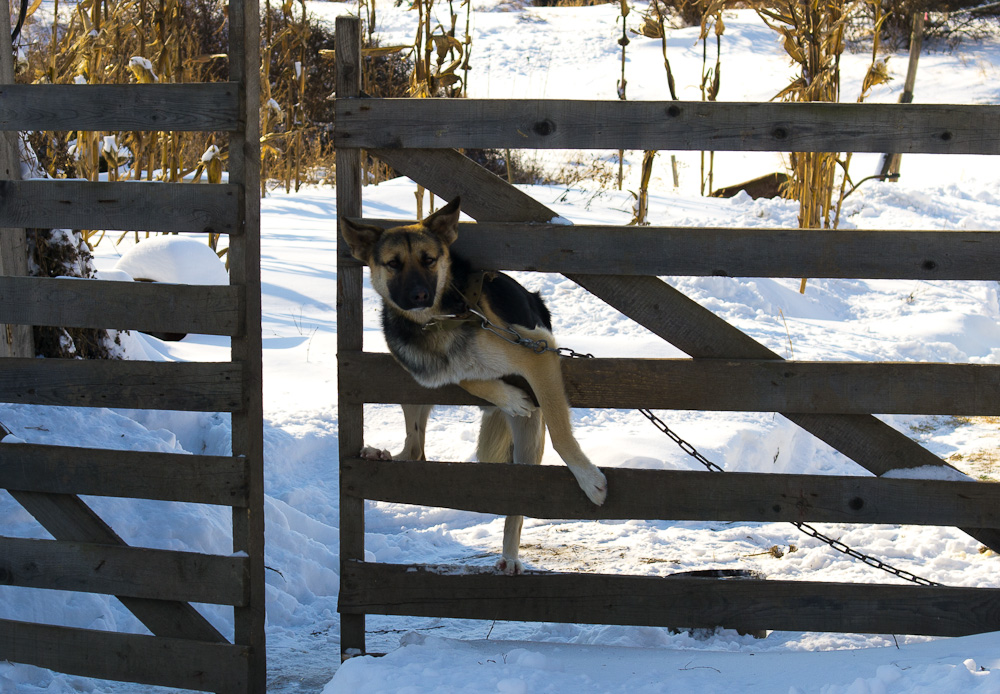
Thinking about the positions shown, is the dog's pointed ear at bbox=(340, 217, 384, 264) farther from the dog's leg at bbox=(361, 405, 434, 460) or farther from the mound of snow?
the mound of snow

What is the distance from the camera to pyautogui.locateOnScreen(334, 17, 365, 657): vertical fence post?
10.0 ft

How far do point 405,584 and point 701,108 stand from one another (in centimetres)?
214

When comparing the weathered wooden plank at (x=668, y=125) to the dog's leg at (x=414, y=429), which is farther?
the dog's leg at (x=414, y=429)

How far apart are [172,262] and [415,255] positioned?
5179mm

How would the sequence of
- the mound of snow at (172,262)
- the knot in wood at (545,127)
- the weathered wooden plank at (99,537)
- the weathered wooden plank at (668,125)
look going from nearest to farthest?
the weathered wooden plank at (668,125)
the knot in wood at (545,127)
the weathered wooden plank at (99,537)
the mound of snow at (172,262)

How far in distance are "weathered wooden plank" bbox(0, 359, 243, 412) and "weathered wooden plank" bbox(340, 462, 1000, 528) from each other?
0.59 metres

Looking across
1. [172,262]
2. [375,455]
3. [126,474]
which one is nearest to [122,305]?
[126,474]

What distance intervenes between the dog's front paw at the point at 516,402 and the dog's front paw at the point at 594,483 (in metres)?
0.38

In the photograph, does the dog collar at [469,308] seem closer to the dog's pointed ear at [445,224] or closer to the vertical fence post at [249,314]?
the dog's pointed ear at [445,224]

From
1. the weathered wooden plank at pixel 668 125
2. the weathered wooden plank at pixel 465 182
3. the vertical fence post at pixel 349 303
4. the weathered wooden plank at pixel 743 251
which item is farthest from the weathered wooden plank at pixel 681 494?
the weathered wooden plank at pixel 668 125

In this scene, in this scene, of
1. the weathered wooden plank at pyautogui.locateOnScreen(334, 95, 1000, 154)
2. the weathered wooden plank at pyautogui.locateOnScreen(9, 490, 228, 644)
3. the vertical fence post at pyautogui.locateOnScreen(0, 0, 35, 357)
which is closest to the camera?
the weathered wooden plank at pyautogui.locateOnScreen(334, 95, 1000, 154)

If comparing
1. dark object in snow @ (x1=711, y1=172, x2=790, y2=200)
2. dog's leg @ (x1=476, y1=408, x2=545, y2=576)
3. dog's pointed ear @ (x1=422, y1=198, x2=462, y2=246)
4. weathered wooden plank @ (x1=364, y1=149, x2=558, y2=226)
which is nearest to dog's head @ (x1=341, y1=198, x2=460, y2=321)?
dog's pointed ear @ (x1=422, y1=198, x2=462, y2=246)

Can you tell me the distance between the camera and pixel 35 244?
466cm

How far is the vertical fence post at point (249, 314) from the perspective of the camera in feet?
10.0
